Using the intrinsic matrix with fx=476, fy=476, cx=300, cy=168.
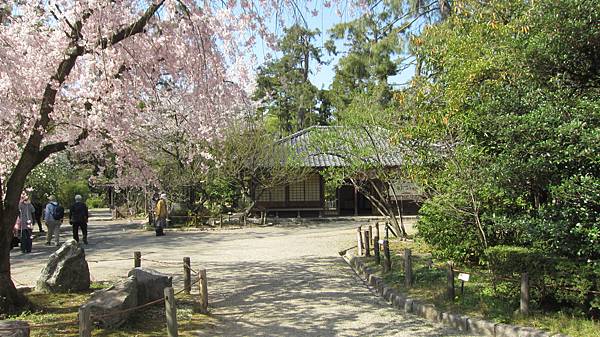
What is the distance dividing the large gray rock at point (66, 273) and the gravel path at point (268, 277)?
130cm

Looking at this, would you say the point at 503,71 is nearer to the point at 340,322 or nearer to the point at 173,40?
the point at 340,322

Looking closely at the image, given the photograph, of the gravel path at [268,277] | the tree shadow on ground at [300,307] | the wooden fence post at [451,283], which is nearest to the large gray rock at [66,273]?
the gravel path at [268,277]

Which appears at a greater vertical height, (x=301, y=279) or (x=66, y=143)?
(x=66, y=143)

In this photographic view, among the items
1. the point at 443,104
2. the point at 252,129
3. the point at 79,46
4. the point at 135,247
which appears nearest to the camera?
the point at 79,46

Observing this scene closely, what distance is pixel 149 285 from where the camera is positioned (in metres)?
6.87

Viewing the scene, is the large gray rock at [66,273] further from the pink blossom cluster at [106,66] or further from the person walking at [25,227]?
the person walking at [25,227]

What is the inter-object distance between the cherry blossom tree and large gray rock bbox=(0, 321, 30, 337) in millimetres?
2213

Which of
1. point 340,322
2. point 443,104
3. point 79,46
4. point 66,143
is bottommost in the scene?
point 340,322

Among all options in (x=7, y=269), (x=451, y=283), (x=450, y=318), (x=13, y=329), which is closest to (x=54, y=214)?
(x=7, y=269)

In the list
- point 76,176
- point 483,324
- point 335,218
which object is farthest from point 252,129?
point 76,176

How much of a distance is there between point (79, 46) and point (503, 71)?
6.10 meters

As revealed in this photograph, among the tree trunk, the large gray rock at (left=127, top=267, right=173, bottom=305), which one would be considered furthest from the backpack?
the large gray rock at (left=127, top=267, right=173, bottom=305)

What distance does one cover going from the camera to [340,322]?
645 cm

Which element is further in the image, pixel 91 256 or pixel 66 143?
pixel 91 256
